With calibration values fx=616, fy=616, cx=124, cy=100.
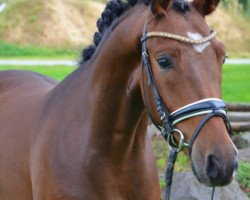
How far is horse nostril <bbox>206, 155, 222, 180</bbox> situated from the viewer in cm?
276

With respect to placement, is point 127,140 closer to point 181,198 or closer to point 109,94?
point 109,94

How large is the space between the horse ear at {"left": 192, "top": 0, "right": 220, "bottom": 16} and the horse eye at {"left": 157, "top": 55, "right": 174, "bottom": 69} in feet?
1.34

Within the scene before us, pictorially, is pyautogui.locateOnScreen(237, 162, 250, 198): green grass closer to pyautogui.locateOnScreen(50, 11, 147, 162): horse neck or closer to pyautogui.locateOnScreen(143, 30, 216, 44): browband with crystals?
pyautogui.locateOnScreen(50, 11, 147, 162): horse neck

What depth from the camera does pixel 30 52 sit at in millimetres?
26266

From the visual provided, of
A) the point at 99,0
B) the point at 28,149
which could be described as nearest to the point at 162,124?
the point at 28,149

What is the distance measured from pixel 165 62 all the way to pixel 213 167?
578 millimetres

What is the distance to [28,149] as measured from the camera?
4.03 metres

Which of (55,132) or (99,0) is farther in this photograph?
(99,0)

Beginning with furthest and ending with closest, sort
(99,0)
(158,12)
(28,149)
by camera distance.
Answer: (99,0), (28,149), (158,12)

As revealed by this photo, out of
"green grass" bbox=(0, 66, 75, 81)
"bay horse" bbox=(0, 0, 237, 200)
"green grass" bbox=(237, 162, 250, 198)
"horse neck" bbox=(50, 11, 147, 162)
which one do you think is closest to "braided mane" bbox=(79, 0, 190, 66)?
"bay horse" bbox=(0, 0, 237, 200)

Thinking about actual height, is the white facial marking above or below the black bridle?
above

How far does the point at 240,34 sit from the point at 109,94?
1030 inches

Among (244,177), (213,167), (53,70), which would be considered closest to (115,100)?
(213,167)

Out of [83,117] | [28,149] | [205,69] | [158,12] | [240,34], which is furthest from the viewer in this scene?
[240,34]
